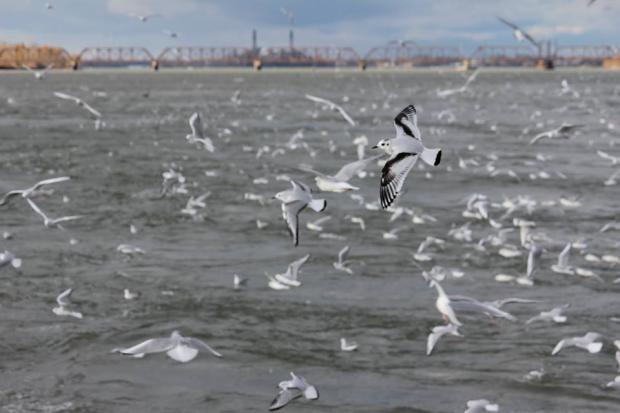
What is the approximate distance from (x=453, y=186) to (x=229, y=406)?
44.2ft

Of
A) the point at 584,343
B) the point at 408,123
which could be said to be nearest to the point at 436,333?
the point at 584,343

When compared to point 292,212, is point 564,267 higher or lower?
lower

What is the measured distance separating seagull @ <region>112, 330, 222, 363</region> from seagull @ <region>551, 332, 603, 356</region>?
137 inches

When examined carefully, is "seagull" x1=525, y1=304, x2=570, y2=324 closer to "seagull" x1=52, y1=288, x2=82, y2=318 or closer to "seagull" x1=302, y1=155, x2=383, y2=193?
"seagull" x1=302, y1=155, x2=383, y2=193

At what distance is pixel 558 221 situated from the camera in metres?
17.0

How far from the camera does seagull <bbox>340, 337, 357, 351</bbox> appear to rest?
34.3 ft

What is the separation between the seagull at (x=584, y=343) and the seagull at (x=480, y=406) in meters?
1.37

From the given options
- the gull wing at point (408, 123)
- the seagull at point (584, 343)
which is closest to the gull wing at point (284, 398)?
the seagull at point (584, 343)

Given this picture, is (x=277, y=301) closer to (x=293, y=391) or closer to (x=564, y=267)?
(x=293, y=391)

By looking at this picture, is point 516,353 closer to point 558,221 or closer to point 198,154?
point 558,221

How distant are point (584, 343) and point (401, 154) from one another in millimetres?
4901

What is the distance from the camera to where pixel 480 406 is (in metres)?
8.59

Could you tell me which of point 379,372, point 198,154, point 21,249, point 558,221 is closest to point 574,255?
point 558,221

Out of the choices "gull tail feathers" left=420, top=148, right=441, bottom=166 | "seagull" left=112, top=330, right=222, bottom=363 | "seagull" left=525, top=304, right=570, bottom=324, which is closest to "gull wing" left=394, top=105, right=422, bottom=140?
"gull tail feathers" left=420, top=148, right=441, bottom=166
